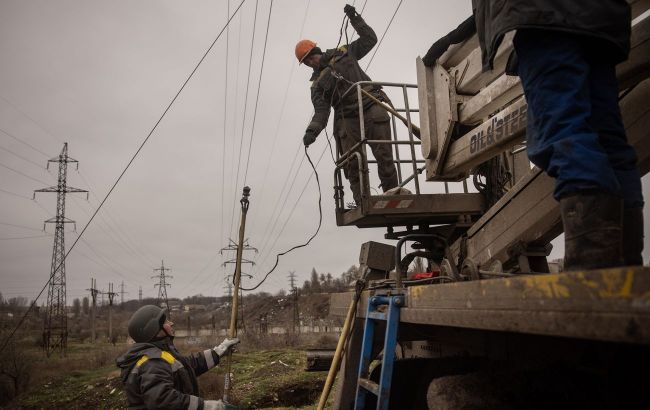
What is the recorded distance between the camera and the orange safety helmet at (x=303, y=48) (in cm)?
620

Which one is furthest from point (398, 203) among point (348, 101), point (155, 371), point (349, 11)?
point (349, 11)

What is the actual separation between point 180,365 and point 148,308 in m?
0.63

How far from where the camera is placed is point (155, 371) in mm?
3586

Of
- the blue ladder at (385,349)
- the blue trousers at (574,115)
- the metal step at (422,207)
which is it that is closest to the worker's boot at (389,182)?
the metal step at (422,207)

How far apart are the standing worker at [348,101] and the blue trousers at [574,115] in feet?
10.6

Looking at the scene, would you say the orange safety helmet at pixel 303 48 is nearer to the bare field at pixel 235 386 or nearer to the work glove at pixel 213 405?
the work glove at pixel 213 405

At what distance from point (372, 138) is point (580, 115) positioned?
13.0 feet

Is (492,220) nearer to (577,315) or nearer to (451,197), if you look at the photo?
(451,197)

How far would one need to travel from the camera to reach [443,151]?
3268 mm

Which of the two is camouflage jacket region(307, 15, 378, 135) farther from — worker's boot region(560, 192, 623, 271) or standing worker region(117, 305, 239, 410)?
worker's boot region(560, 192, 623, 271)

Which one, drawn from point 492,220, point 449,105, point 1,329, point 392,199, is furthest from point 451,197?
point 1,329

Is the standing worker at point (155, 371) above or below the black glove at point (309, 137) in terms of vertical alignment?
below

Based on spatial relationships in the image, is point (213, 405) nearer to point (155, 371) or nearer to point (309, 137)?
point (155, 371)

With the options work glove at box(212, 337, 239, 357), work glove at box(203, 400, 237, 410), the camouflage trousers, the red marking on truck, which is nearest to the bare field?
work glove at box(212, 337, 239, 357)
